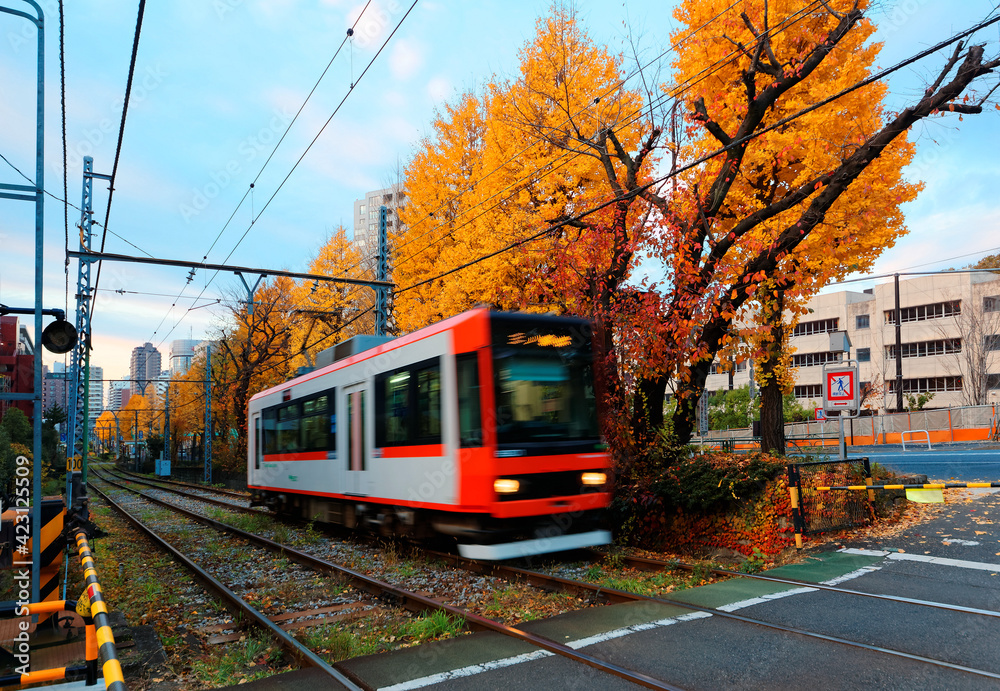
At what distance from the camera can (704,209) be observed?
11.5m

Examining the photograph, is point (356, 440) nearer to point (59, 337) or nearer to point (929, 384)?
point (59, 337)

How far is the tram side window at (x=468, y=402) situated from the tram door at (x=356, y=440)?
10.5ft

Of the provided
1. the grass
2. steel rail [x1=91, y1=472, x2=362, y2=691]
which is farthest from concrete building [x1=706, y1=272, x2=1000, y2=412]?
the grass

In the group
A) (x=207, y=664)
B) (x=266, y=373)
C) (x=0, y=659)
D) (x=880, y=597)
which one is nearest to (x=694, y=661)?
(x=880, y=597)

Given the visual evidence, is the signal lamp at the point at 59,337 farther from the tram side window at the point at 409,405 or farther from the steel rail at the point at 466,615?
the steel rail at the point at 466,615

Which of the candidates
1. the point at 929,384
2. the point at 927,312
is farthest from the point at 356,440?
the point at 927,312

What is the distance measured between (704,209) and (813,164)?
439 centimetres

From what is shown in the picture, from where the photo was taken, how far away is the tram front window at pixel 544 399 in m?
8.38

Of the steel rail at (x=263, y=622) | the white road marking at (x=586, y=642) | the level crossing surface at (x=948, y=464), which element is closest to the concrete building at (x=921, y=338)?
the level crossing surface at (x=948, y=464)

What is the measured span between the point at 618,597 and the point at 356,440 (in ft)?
19.3

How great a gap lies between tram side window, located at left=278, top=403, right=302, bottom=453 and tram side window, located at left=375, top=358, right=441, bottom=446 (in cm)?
501

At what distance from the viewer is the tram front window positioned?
27.5 ft

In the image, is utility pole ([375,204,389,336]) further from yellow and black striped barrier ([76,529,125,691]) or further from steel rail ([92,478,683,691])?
yellow and black striped barrier ([76,529,125,691])

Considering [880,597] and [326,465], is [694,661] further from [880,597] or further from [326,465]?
[326,465]
